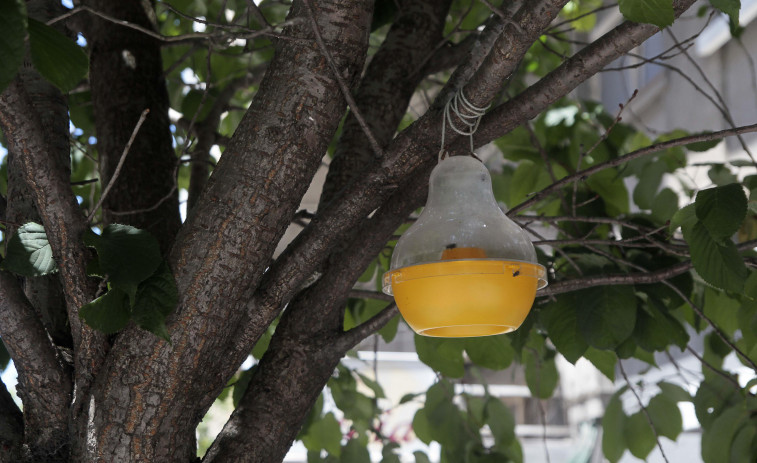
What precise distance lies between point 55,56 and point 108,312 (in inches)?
9.3

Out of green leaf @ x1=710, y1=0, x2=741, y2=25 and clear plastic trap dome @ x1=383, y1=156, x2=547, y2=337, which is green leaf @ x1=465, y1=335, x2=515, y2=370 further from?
green leaf @ x1=710, y1=0, x2=741, y2=25

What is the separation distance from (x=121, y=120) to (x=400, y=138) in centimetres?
48

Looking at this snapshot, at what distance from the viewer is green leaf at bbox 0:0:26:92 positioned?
1.68 feet

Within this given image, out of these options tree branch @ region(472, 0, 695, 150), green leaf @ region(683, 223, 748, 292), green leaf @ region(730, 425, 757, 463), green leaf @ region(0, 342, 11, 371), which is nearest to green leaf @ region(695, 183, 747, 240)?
green leaf @ region(683, 223, 748, 292)

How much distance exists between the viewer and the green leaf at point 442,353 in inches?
46.7

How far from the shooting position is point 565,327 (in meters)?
1.03

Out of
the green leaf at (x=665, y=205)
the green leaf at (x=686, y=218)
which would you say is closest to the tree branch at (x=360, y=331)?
the green leaf at (x=686, y=218)

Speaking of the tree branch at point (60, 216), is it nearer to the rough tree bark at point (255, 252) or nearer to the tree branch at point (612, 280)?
the rough tree bark at point (255, 252)

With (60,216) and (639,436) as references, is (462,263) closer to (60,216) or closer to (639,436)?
(60,216)

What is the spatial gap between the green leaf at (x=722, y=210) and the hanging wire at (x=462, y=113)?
0.25m

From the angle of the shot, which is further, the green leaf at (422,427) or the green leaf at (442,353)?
the green leaf at (422,427)

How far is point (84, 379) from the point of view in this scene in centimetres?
78

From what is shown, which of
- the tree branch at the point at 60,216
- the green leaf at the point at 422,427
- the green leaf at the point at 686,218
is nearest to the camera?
the tree branch at the point at 60,216

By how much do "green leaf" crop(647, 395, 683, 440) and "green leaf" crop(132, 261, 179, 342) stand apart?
0.94m
